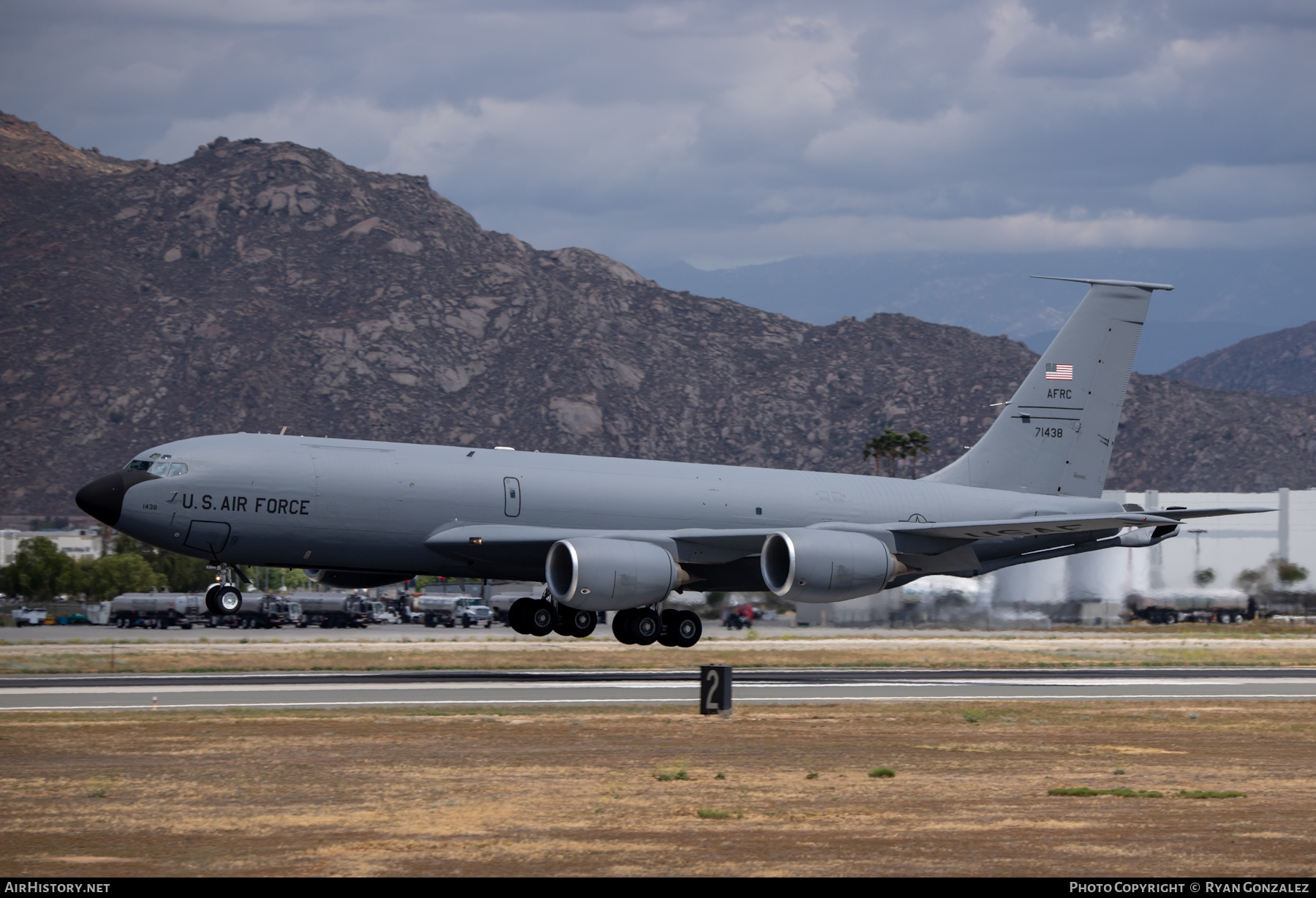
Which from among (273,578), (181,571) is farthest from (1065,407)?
(273,578)

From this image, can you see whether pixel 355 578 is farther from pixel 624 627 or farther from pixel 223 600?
pixel 624 627

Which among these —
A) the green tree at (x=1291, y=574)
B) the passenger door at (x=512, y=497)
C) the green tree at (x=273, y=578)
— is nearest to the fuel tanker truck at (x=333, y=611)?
the green tree at (x=1291, y=574)

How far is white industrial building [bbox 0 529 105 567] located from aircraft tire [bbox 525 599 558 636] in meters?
143

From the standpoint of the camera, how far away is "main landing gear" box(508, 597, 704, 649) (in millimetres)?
38062

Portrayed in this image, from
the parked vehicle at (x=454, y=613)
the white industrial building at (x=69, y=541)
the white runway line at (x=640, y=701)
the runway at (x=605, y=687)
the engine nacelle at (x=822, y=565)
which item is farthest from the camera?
the white industrial building at (x=69, y=541)

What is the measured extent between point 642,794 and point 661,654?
90.7 feet

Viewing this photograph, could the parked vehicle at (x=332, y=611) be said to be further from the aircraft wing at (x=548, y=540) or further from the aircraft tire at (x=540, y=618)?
the aircraft wing at (x=548, y=540)

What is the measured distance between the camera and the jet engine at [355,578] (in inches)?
1467

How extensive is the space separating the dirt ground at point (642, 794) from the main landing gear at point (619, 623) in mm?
10438

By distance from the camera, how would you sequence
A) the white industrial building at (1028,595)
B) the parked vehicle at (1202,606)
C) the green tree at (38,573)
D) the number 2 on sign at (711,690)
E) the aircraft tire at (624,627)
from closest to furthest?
the number 2 on sign at (711,690)
the aircraft tire at (624,627)
the white industrial building at (1028,595)
the parked vehicle at (1202,606)
the green tree at (38,573)

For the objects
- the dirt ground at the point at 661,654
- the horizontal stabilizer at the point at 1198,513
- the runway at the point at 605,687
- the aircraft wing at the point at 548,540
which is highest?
the horizontal stabilizer at the point at 1198,513

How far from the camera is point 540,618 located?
38625mm
